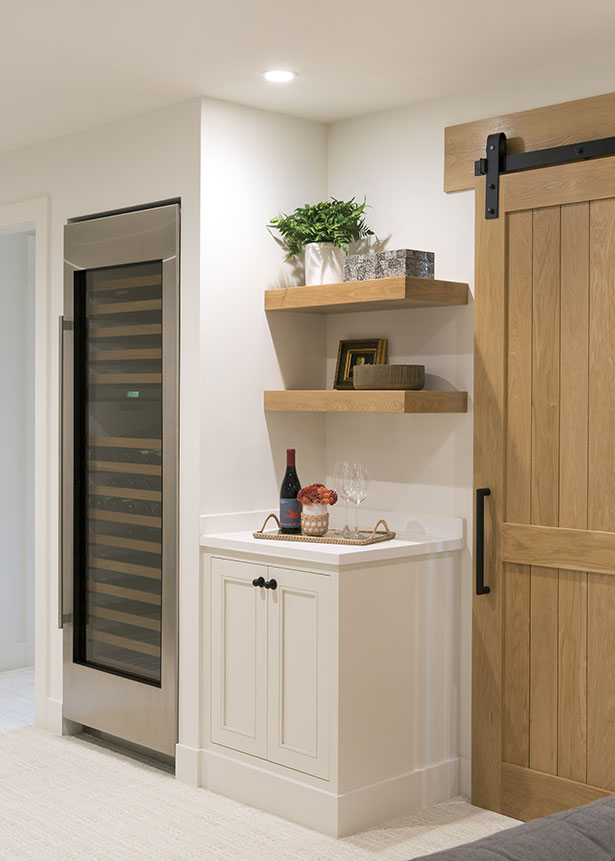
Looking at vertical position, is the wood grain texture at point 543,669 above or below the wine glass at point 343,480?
below

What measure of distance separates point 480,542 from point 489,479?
8.9 inches

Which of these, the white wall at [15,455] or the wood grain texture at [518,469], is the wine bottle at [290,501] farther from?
the white wall at [15,455]

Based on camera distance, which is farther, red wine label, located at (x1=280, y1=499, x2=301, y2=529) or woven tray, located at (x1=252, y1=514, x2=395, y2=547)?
red wine label, located at (x1=280, y1=499, x2=301, y2=529)

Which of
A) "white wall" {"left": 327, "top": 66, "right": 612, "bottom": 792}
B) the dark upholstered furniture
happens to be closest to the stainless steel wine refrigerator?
"white wall" {"left": 327, "top": 66, "right": 612, "bottom": 792}

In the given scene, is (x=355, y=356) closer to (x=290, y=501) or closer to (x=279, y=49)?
(x=290, y=501)

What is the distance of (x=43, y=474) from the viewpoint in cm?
453

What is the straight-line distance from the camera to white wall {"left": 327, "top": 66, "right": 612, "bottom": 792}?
3.71 meters

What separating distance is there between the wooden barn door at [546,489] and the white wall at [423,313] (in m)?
0.10

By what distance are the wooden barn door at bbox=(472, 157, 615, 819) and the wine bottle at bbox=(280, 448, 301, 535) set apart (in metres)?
0.69

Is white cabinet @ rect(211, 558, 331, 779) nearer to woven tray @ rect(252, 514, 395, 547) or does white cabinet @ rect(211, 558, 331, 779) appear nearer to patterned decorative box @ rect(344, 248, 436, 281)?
woven tray @ rect(252, 514, 395, 547)

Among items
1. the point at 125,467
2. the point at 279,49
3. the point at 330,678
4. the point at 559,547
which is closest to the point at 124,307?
the point at 125,467

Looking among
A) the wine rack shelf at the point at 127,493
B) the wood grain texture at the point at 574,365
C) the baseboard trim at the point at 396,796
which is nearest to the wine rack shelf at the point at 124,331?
the wine rack shelf at the point at 127,493

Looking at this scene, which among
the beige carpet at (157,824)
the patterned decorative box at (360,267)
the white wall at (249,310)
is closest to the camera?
the beige carpet at (157,824)

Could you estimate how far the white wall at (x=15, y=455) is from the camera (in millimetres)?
5520
